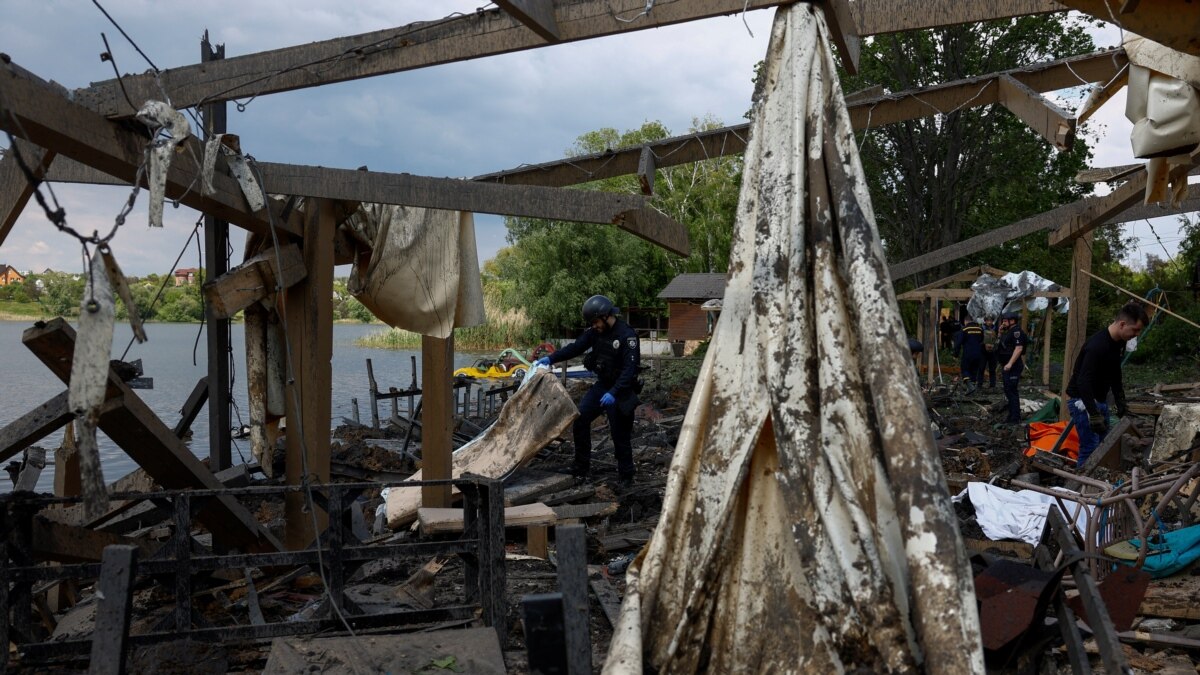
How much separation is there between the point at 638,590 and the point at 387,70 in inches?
129

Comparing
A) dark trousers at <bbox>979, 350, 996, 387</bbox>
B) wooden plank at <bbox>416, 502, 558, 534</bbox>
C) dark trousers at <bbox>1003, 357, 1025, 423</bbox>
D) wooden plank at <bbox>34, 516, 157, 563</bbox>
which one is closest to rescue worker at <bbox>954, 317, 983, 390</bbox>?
dark trousers at <bbox>979, 350, 996, 387</bbox>

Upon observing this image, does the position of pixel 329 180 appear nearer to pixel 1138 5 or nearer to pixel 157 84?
pixel 157 84

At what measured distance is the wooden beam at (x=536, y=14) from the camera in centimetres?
414

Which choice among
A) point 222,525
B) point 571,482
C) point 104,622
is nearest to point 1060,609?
point 104,622

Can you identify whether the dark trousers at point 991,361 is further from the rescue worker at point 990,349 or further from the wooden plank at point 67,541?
the wooden plank at point 67,541

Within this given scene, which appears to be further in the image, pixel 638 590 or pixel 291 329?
pixel 291 329

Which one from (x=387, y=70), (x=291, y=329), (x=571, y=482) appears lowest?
(x=571, y=482)

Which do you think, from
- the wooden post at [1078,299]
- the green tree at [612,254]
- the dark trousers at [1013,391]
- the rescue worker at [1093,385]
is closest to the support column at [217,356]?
the rescue worker at [1093,385]

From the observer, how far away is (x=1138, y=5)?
3.53m

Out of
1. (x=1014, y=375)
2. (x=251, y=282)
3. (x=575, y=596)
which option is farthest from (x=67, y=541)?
(x=1014, y=375)

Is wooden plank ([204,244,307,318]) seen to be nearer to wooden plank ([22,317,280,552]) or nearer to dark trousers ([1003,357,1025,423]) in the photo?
wooden plank ([22,317,280,552])

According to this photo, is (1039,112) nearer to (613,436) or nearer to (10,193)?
(613,436)

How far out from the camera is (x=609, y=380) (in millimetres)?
10602

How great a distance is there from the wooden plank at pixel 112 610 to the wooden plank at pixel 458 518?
400 cm
